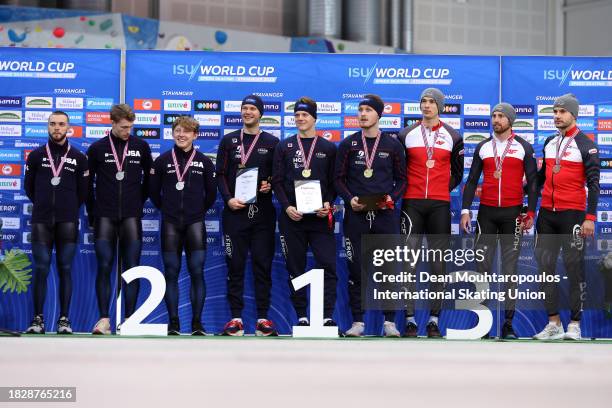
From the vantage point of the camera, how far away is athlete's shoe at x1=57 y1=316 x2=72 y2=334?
9.70 meters

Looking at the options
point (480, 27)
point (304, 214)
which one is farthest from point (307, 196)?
point (480, 27)

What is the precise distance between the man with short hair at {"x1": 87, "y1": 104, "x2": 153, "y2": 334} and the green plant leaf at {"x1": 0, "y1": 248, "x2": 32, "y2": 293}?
0.67 m

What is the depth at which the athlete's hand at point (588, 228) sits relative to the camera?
956 centimetres

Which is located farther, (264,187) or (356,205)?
(264,187)

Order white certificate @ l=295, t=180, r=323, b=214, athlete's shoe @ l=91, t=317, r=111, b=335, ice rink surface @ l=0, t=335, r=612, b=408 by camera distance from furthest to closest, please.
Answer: athlete's shoe @ l=91, t=317, r=111, b=335 → white certificate @ l=295, t=180, r=323, b=214 → ice rink surface @ l=0, t=335, r=612, b=408

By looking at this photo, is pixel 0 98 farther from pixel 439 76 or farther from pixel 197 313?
pixel 439 76

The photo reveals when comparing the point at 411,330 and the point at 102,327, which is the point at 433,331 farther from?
the point at 102,327

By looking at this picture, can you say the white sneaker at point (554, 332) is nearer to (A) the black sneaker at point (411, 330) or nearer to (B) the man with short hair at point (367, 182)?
(A) the black sneaker at point (411, 330)

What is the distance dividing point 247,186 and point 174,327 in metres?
1.47

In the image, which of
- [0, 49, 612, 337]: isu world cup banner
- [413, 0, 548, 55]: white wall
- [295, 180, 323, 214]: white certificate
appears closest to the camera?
[295, 180, 323, 214]: white certificate

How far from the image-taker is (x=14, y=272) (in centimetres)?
970

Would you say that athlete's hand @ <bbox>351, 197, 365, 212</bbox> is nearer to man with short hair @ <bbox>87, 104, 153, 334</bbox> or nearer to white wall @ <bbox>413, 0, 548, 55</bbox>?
man with short hair @ <bbox>87, 104, 153, 334</bbox>

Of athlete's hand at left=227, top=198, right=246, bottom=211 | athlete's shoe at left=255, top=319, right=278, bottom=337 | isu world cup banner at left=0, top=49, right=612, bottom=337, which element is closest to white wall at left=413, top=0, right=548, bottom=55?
isu world cup banner at left=0, top=49, right=612, bottom=337

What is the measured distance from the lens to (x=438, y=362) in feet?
25.2
